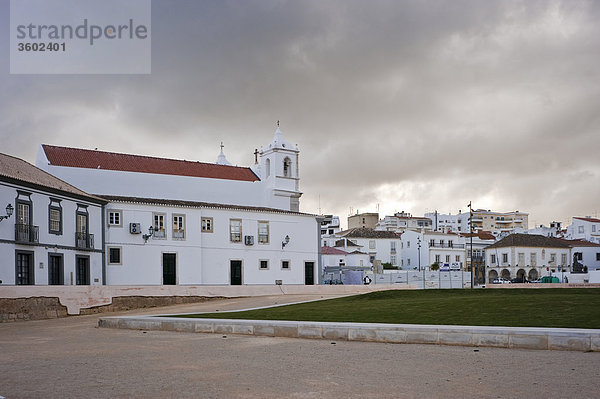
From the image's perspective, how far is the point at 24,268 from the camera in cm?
2928

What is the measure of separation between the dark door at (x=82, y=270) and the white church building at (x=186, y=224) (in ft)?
5.62

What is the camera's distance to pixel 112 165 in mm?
43031

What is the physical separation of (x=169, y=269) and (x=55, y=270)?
27.6ft

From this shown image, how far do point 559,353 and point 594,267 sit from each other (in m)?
73.7

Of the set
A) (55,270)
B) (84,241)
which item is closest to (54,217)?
(55,270)

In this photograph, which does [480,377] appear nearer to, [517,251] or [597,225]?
[517,251]

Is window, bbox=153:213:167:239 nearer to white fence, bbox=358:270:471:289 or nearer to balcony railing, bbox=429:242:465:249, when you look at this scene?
white fence, bbox=358:270:471:289

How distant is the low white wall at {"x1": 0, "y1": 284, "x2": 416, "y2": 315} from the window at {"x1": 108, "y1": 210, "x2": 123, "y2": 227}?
26.9 ft

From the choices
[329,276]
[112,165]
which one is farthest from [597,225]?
[112,165]

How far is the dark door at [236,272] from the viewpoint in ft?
136

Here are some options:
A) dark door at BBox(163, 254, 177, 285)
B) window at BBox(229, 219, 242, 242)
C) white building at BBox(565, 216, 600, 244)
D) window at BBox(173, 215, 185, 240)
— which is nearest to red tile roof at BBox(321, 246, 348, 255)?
window at BBox(229, 219, 242, 242)

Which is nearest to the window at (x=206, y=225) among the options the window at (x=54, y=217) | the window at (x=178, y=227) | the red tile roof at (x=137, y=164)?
the window at (x=178, y=227)

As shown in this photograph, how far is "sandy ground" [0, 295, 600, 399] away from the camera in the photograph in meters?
7.80

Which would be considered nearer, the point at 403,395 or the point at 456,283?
the point at 403,395
